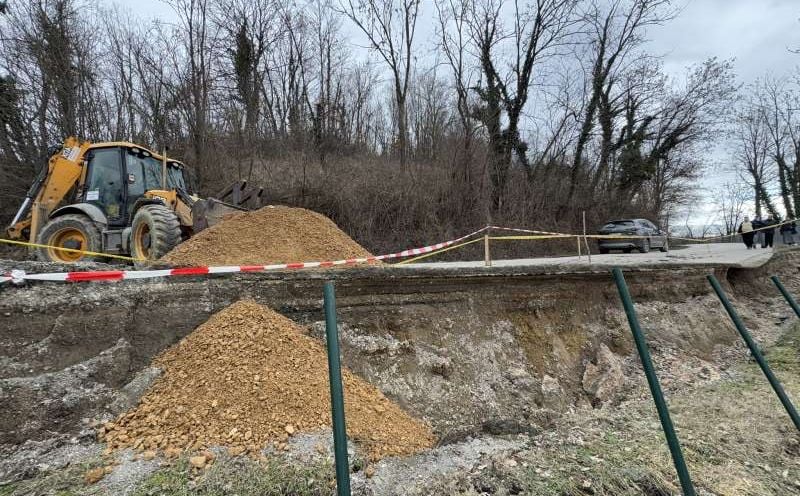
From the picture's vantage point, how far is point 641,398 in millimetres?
4176

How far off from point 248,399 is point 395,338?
61.8 inches

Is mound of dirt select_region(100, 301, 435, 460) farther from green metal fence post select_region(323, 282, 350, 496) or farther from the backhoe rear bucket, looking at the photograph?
the backhoe rear bucket

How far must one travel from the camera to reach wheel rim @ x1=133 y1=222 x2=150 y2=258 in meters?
6.69

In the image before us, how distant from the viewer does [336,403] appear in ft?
5.61

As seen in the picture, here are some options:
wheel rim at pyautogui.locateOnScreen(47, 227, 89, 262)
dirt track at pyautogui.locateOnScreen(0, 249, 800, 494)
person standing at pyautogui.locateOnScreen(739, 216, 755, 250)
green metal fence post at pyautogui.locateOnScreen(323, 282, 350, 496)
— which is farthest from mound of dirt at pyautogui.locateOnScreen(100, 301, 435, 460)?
person standing at pyautogui.locateOnScreen(739, 216, 755, 250)

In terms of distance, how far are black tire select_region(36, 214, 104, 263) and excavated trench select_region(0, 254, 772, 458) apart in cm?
404

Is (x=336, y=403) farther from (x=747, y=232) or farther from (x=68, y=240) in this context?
(x=747, y=232)

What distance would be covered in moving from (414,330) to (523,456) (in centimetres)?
164

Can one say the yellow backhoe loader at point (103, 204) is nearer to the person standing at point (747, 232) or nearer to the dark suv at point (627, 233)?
the dark suv at point (627, 233)

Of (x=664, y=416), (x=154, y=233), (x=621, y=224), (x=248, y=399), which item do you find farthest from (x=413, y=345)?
(x=621, y=224)

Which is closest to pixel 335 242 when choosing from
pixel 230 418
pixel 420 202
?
pixel 230 418

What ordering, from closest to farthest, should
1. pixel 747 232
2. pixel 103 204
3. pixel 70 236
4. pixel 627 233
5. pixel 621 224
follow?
1. pixel 70 236
2. pixel 103 204
3. pixel 747 232
4. pixel 627 233
5. pixel 621 224

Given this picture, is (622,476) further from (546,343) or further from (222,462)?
(222,462)

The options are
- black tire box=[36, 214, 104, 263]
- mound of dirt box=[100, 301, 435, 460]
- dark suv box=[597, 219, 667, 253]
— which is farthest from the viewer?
dark suv box=[597, 219, 667, 253]
